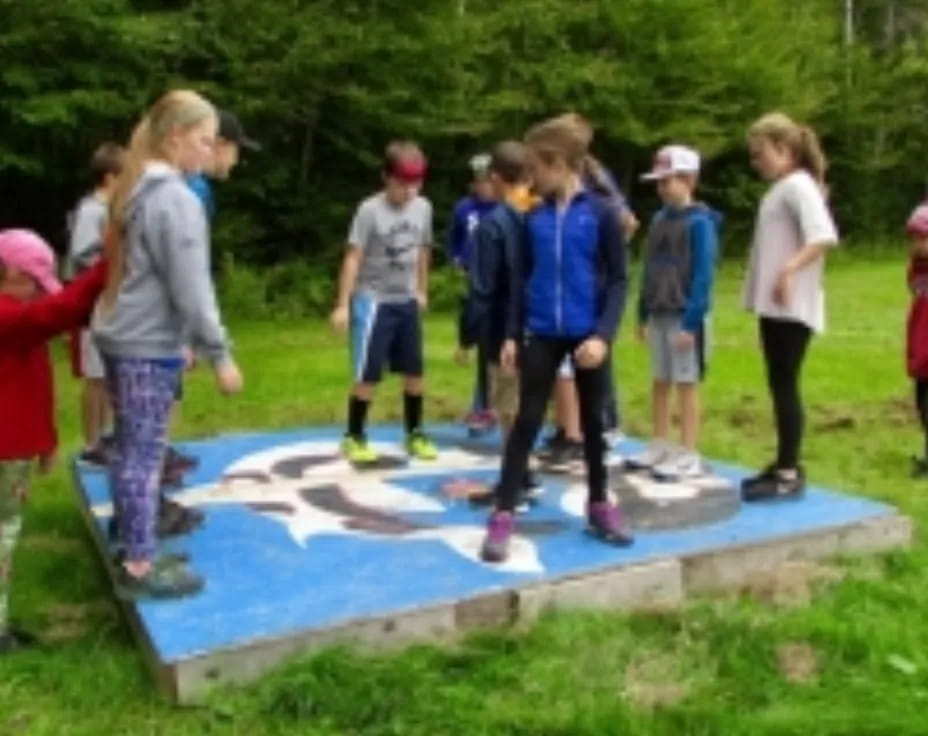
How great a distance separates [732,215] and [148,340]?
25061 mm

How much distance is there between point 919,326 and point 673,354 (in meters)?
1.80

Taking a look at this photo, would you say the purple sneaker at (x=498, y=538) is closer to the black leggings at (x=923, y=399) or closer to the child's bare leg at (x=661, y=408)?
the child's bare leg at (x=661, y=408)

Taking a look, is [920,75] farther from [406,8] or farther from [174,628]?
[174,628]

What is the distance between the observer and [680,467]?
6.12m

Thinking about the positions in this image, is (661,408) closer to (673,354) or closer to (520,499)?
(673,354)

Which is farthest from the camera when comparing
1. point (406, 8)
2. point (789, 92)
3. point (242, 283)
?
point (789, 92)

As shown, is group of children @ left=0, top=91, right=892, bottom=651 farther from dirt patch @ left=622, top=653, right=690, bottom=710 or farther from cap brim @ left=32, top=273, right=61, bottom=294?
dirt patch @ left=622, top=653, right=690, bottom=710

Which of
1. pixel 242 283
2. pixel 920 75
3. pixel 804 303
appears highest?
pixel 920 75

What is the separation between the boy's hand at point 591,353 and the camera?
473 cm

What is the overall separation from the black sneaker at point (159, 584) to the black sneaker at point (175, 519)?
716mm

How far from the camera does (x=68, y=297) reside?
424cm

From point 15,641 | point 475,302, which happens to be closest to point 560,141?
point 475,302

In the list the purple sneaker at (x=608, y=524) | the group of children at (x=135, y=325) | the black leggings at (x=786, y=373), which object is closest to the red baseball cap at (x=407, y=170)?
the black leggings at (x=786, y=373)

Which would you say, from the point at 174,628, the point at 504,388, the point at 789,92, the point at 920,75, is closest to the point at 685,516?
the point at 504,388
